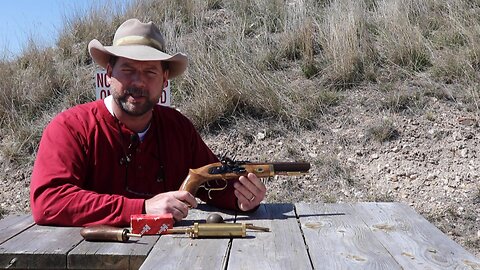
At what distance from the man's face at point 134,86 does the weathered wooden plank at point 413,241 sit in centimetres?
121

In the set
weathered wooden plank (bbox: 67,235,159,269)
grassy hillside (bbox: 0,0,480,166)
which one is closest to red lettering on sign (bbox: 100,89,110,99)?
grassy hillside (bbox: 0,0,480,166)

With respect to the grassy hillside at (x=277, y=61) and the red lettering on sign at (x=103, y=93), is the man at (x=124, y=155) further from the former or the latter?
the grassy hillside at (x=277, y=61)

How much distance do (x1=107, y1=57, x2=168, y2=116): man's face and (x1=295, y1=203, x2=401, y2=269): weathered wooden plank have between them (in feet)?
3.09

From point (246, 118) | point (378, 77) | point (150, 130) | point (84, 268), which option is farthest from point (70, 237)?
point (378, 77)

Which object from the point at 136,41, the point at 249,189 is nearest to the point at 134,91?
the point at 136,41

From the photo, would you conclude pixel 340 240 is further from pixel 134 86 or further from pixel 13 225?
pixel 13 225

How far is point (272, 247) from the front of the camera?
2.28m

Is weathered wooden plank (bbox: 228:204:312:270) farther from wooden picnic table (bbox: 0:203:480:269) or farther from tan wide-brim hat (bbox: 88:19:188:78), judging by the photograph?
tan wide-brim hat (bbox: 88:19:188:78)

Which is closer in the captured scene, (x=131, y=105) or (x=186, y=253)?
(x=186, y=253)

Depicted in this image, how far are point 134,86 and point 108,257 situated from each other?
1045mm

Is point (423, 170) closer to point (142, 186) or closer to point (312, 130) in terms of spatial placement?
point (312, 130)

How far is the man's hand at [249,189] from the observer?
2877 mm

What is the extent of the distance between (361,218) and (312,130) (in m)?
4.31

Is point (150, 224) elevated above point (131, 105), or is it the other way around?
point (131, 105)
